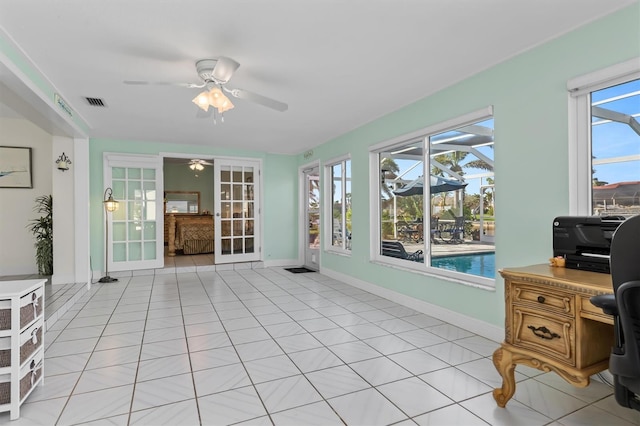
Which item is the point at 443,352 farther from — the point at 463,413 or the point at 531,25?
the point at 531,25

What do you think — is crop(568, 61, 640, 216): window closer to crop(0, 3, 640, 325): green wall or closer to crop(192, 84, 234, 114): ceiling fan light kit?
crop(0, 3, 640, 325): green wall

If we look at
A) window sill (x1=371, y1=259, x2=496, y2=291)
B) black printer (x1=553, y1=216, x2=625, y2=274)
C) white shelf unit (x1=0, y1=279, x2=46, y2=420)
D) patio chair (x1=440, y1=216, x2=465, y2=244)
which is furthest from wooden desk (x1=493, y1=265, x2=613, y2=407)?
patio chair (x1=440, y1=216, x2=465, y2=244)

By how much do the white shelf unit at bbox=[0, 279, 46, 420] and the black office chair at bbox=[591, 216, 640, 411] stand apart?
285cm

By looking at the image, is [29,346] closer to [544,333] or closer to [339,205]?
[544,333]

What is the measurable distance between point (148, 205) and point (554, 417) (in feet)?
20.8

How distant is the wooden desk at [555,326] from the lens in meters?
1.59

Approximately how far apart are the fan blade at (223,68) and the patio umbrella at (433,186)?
7.86 feet

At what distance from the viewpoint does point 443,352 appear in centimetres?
261

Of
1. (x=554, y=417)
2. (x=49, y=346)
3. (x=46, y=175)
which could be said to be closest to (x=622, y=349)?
(x=554, y=417)

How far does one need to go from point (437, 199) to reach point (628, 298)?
2.93 metres

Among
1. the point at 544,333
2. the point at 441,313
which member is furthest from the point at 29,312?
the point at 441,313

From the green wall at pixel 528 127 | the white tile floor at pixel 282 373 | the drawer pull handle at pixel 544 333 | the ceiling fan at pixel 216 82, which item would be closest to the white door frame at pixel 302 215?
the white tile floor at pixel 282 373

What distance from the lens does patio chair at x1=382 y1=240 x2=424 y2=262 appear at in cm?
422

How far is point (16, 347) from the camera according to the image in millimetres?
1792
